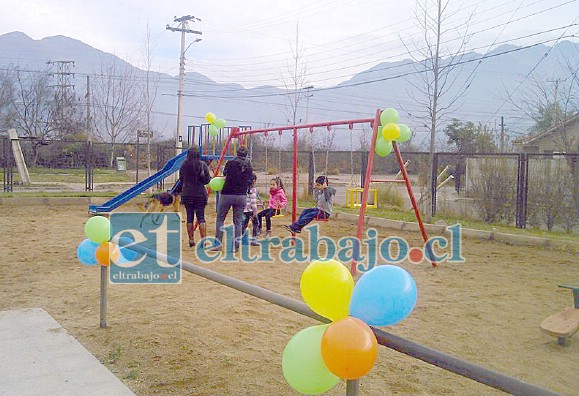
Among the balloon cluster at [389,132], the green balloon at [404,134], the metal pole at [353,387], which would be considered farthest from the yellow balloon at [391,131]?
the metal pole at [353,387]

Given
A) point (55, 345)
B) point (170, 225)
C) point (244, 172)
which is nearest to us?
point (55, 345)

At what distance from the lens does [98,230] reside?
4.55 meters

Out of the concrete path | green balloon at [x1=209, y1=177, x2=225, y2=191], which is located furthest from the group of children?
the concrete path

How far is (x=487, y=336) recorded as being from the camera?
479cm

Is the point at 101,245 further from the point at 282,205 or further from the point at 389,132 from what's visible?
the point at 282,205

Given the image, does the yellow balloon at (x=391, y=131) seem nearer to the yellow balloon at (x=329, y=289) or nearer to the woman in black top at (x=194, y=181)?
the woman in black top at (x=194, y=181)

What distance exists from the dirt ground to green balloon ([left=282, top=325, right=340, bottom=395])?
1.42 meters

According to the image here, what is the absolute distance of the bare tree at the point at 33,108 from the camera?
171ft

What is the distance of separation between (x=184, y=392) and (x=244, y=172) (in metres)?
5.24

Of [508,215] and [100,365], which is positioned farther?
[508,215]

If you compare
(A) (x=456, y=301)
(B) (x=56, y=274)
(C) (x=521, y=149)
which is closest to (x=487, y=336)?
(A) (x=456, y=301)

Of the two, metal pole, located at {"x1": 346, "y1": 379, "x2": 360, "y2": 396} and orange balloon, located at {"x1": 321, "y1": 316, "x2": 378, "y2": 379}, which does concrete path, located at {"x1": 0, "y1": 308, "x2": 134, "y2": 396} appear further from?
orange balloon, located at {"x1": 321, "y1": 316, "x2": 378, "y2": 379}

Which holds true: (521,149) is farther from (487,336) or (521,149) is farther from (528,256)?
(487,336)

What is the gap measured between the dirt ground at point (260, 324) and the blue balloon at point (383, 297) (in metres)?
1.61
